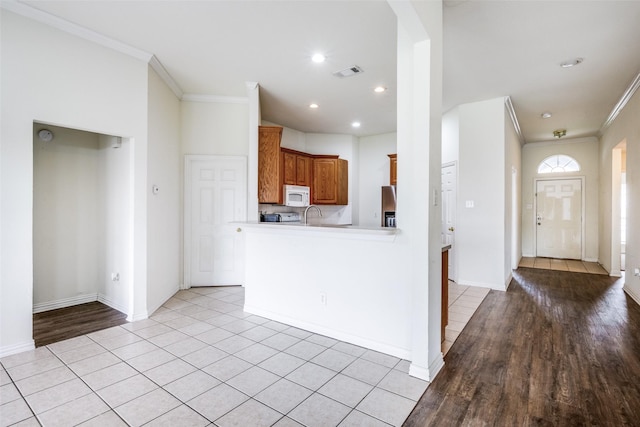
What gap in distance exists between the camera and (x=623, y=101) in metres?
4.69

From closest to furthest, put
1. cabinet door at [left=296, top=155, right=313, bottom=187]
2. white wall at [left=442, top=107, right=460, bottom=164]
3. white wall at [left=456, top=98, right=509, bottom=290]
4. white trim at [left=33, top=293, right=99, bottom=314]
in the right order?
1. white trim at [left=33, top=293, right=99, bottom=314]
2. white wall at [left=456, top=98, right=509, bottom=290]
3. white wall at [left=442, top=107, right=460, bottom=164]
4. cabinet door at [left=296, top=155, right=313, bottom=187]

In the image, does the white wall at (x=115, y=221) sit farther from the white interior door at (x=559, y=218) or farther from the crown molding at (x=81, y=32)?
the white interior door at (x=559, y=218)

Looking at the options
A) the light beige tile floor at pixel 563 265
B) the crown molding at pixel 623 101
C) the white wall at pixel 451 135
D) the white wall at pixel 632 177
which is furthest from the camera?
the light beige tile floor at pixel 563 265

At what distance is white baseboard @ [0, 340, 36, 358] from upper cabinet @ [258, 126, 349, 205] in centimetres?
298

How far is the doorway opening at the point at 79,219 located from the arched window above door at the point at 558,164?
8667 millimetres

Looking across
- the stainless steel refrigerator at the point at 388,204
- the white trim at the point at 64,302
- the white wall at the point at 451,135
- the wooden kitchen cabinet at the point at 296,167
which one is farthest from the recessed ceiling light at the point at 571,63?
the white trim at the point at 64,302

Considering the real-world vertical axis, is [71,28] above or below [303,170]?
above

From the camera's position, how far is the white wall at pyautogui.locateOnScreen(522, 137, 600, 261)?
23.5ft

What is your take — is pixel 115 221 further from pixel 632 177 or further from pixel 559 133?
pixel 559 133

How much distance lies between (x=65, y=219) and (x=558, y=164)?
9629 mm

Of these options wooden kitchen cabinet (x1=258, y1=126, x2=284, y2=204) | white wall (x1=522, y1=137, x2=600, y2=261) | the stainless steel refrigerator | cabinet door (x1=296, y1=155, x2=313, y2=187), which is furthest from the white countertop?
white wall (x1=522, y1=137, x2=600, y2=261)

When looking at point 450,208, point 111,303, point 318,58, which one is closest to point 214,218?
point 111,303

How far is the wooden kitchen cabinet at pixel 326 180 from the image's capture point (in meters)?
6.49

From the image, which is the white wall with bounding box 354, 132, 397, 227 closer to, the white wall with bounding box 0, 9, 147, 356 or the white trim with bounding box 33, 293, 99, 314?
the white wall with bounding box 0, 9, 147, 356
